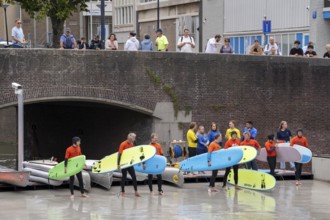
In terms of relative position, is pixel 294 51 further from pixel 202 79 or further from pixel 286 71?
pixel 202 79

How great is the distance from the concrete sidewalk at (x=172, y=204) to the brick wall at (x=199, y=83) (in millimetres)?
7185

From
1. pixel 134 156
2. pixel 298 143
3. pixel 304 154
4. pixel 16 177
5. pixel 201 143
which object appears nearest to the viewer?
pixel 134 156

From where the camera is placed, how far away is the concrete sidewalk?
72.2 feet

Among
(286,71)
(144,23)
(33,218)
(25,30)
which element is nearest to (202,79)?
(286,71)

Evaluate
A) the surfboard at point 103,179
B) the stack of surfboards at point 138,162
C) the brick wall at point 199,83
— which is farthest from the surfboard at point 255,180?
the brick wall at point 199,83

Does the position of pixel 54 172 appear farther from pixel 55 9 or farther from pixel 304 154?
pixel 55 9

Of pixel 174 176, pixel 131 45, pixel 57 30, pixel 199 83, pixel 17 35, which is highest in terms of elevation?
pixel 57 30

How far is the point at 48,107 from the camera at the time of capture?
1650 inches

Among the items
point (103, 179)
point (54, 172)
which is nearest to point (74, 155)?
point (54, 172)

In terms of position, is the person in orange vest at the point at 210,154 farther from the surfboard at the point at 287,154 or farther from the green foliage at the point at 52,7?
the green foliage at the point at 52,7

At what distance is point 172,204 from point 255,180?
4.16m

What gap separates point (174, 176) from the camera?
89.9ft

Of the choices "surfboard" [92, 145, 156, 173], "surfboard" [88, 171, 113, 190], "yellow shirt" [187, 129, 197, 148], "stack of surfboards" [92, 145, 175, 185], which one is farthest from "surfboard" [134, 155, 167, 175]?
"yellow shirt" [187, 129, 197, 148]

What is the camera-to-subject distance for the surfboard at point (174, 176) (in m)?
27.4
